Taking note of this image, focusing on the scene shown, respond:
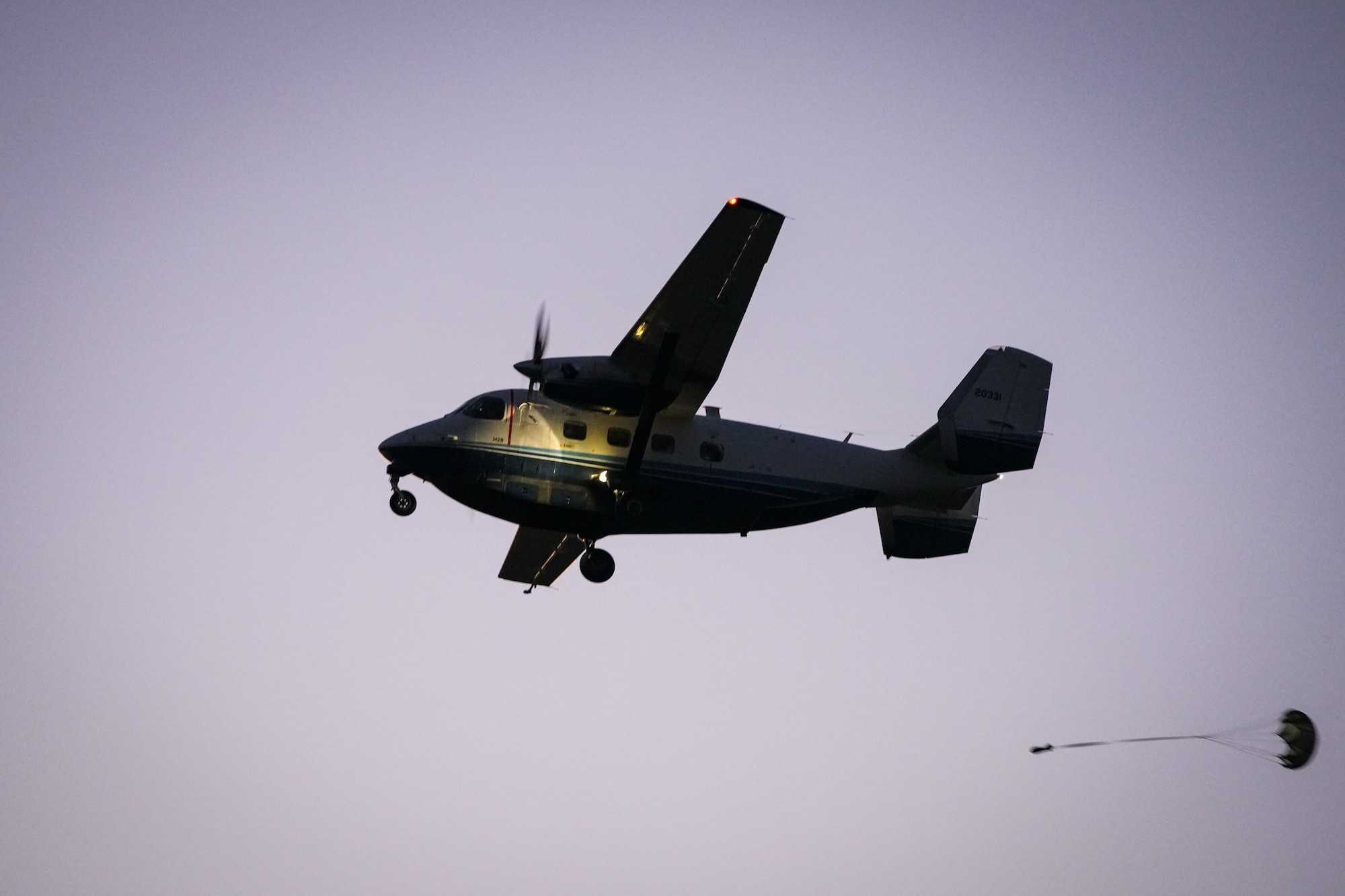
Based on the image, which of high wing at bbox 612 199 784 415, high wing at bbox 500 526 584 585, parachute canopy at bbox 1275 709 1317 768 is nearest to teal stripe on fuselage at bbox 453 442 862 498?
high wing at bbox 612 199 784 415

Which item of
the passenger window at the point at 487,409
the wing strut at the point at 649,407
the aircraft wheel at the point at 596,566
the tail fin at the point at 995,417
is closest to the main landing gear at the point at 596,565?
the aircraft wheel at the point at 596,566

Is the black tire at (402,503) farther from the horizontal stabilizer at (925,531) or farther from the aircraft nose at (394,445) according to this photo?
the horizontal stabilizer at (925,531)

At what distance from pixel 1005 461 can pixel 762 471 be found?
4788mm

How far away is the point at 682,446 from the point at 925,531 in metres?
5.53

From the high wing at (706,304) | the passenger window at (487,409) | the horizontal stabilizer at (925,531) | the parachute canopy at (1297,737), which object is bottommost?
the parachute canopy at (1297,737)

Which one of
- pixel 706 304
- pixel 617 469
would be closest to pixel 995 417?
pixel 706 304

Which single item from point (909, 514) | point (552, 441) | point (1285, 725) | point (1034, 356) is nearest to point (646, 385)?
point (552, 441)

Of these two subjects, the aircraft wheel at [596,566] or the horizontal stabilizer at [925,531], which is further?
the horizontal stabilizer at [925,531]

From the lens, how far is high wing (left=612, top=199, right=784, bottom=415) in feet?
71.4

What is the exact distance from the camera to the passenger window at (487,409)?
23.7m

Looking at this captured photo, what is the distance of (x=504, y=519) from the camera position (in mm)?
24188

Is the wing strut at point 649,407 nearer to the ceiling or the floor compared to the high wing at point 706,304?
nearer to the floor

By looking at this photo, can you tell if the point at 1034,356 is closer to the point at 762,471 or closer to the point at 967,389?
the point at 967,389

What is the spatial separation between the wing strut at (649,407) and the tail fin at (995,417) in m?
5.79
